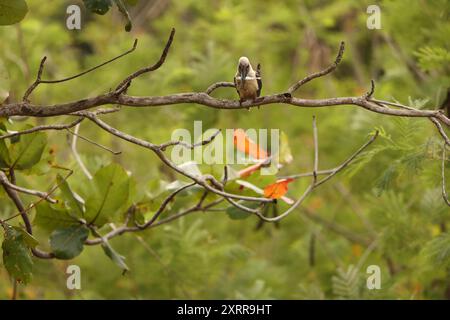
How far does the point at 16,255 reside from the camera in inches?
72.7

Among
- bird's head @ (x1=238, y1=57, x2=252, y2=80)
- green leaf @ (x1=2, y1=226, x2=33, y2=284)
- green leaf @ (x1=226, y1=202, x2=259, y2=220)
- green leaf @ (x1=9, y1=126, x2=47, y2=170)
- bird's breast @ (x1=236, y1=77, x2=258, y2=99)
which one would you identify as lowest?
green leaf @ (x1=2, y1=226, x2=33, y2=284)

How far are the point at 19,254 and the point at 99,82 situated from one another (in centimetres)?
301

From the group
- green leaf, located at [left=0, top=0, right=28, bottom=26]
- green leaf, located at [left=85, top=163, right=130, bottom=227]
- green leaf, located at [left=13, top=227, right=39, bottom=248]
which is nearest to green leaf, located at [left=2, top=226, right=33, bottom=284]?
green leaf, located at [left=13, top=227, right=39, bottom=248]

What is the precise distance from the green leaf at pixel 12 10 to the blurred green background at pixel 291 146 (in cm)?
54

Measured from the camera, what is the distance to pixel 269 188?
6.93 feet

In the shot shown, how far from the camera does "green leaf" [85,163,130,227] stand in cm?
210

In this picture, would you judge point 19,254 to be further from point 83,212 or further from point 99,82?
point 99,82

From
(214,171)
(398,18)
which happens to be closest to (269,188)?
(214,171)

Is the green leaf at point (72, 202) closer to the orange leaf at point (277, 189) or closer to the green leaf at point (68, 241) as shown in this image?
the green leaf at point (68, 241)

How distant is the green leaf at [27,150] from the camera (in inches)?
82.7

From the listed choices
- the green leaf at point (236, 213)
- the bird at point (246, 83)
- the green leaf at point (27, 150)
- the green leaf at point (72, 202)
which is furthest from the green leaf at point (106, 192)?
the bird at point (246, 83)

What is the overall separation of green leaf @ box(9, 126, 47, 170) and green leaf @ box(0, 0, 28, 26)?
0.39 m

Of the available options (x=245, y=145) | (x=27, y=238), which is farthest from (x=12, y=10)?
(x=245, y=145)

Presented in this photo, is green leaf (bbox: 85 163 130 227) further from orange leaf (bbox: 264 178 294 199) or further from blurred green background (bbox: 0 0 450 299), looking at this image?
orange leaf (bbox: 264 178 294 199)
